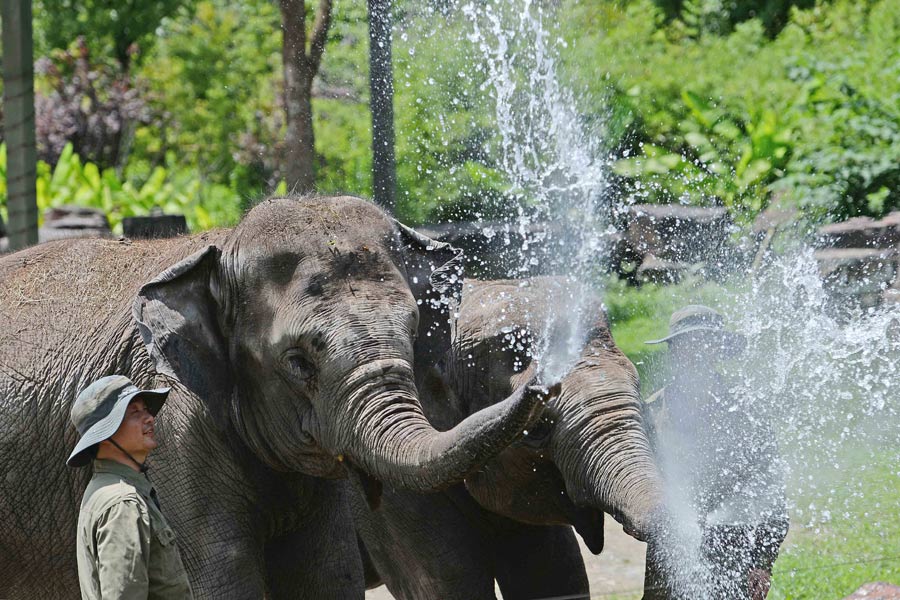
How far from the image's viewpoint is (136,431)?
418 cm

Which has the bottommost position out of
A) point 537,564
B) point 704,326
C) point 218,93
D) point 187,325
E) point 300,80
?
point 537,564

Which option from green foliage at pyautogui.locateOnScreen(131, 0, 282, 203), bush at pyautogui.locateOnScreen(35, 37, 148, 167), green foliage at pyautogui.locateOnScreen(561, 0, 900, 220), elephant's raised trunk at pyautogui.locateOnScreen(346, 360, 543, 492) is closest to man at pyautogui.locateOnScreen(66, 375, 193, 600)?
elephant's raised trunk at pyautogui.locateOnScreen(346, 360, 543, 492)

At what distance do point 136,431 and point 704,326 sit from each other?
2.82 m

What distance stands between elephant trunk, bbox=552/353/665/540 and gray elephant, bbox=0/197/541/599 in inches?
22.2

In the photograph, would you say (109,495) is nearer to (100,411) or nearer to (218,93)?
(100,411)

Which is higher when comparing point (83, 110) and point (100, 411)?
point (100, 411)

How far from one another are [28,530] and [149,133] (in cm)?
1814

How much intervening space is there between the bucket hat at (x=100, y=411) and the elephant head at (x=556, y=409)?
4.77ft

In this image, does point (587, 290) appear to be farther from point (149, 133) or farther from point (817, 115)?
point (149, 133)

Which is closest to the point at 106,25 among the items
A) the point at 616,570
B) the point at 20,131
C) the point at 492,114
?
the point at 492,114

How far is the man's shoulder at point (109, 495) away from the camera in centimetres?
404

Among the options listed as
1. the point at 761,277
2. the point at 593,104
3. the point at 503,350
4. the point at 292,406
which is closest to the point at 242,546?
the point at 292,406

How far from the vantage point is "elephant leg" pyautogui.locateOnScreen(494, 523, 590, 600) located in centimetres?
616

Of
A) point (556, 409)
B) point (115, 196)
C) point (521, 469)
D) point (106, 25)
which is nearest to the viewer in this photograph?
point (556, 409)
